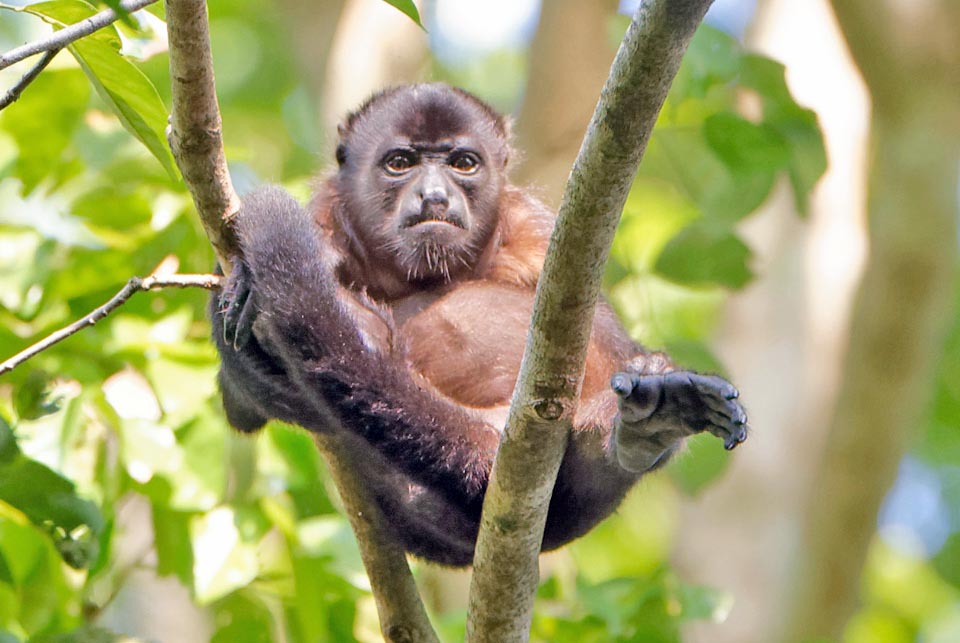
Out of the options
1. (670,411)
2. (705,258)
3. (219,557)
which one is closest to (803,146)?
(705,258)

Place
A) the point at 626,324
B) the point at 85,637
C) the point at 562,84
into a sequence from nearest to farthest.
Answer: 1. the point at 85,637
2. the point at 626,324
3. the point at 562,84

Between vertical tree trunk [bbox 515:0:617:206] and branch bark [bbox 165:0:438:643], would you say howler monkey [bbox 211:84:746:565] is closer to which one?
branch bark [bbox 165:0:438:643]

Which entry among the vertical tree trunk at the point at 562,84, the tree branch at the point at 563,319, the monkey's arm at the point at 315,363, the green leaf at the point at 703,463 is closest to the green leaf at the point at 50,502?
the monkey's arm at the point at 315,363

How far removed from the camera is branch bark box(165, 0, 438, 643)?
273 centimetres

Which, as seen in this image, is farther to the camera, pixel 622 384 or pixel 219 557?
pixel 219 557

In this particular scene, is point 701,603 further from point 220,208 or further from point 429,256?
point 220,208

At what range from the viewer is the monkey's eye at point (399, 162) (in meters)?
4.50

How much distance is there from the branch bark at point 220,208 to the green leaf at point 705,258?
76.5 inches

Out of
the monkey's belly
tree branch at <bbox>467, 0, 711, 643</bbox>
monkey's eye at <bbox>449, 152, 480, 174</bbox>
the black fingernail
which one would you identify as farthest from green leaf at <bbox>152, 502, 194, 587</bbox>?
the black fingernail

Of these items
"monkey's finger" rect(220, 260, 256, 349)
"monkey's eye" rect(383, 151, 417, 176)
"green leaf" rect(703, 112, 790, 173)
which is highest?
"green leaf" rect(703, 112, 790, 173)

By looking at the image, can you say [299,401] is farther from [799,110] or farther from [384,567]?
[799,110]

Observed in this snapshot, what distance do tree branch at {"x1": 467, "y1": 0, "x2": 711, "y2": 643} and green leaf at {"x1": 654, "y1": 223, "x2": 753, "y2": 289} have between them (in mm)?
2125

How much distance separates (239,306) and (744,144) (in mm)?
2102

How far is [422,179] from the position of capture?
4367 millimetres
